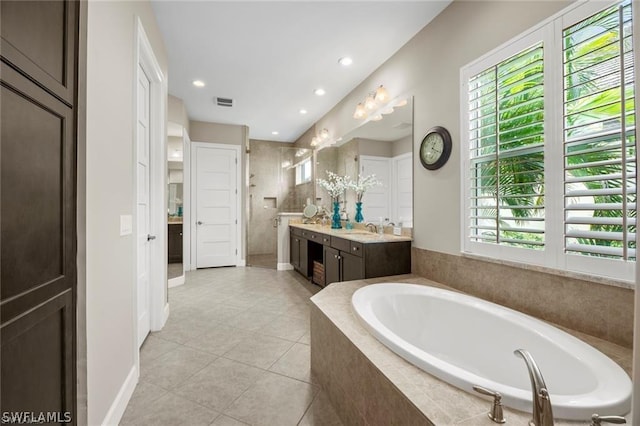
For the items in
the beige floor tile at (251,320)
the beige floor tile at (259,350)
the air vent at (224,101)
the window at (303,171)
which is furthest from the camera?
the window at (303,171)

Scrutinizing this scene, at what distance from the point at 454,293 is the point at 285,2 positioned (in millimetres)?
2577

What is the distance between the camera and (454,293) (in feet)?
6.13

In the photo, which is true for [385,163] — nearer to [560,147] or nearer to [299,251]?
[560,147]

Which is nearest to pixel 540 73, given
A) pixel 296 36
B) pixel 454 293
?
pixel 454 293

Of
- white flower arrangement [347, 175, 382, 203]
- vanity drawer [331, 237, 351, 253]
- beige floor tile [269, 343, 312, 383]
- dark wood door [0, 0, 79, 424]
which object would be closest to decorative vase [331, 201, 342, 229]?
white flower arrangement [347, 175, 382, 203]

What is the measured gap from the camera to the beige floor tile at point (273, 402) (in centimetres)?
145

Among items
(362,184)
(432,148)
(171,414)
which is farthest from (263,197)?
(171,414)

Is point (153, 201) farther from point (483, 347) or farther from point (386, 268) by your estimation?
point (483, 347)

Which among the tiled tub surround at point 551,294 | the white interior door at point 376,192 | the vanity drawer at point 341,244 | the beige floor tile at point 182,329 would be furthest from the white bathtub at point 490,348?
the beige floor tile at point 182,329

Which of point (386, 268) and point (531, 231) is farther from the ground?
point (531, 231)

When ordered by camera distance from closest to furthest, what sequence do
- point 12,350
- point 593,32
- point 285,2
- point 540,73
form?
point 12,350 → point 593,32 → point 540,73 → point 285,2

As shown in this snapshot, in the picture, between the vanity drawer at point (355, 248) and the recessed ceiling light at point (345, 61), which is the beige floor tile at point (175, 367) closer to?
the vanity drawer at point (355, 248)

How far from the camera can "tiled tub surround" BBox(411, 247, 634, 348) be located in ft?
4.10

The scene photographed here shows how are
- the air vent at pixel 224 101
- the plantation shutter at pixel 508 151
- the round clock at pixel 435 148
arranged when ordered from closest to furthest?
the plantation shutter at pixel 508 151 < the round clock at pixel 435 148 < the air vent at pixel 224 101
